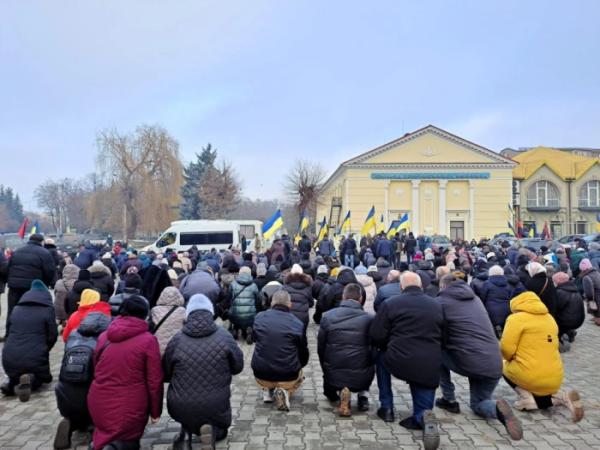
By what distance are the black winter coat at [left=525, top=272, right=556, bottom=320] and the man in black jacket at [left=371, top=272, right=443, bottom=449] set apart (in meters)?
3.67

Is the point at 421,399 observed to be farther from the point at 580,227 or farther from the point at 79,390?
the point at 580,227

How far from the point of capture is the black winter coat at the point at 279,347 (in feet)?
21.0

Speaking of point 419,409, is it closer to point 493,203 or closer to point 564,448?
point 564,448

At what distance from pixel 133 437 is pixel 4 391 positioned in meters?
3.15

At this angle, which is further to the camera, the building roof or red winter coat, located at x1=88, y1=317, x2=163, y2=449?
the building roof

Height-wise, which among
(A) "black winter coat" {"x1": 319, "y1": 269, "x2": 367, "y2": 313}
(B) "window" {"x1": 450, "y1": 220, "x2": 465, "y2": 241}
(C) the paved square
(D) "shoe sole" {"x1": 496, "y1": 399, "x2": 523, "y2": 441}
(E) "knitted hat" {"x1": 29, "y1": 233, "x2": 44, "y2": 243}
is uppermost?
(B) "window" {"x1": 450, "y1": 220, "x2": 465, "y2": 241}

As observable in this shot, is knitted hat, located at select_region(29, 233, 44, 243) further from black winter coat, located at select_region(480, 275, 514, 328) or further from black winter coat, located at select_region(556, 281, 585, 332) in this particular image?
black winter coat, located at select_region(556, 281, 585, 332)

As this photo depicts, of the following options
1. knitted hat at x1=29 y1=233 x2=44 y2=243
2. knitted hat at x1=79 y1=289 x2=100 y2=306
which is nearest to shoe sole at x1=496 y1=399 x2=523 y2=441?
knitted hat at x1=79 y1=289 x2=100 y2=306

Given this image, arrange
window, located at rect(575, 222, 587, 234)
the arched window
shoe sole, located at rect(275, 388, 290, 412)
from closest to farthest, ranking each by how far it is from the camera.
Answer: shoe sole, located at rect(275, 388, 290, 412) → window, located at rect(575, 222, 587, 234) → the arched window

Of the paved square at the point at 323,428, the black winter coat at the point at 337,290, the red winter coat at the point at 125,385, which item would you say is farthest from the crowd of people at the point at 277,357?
the black winter coat at the point at 337,290

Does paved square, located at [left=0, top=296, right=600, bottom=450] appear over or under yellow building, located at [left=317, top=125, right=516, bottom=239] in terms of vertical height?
under

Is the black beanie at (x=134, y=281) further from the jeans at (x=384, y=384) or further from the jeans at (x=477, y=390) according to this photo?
the jeans at (x=477, y=390)

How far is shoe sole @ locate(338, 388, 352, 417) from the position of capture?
6.07 meters

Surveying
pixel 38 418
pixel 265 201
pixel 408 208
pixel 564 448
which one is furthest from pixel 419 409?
pixel 265 201
